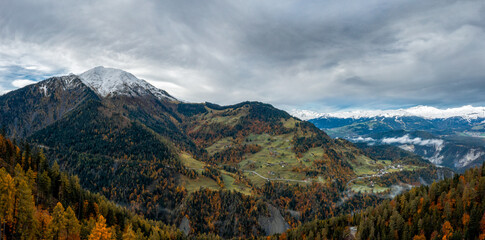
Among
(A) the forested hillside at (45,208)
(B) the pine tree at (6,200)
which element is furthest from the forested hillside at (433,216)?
(B) the pine tree at (6,200)

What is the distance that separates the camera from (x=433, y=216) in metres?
86.5

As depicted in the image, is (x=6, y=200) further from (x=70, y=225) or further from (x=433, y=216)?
(x=433, y=216)

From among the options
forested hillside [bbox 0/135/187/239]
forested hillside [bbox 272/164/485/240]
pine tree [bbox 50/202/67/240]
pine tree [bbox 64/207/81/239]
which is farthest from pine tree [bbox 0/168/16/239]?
forested hillside [bbox 272/164/485/240]

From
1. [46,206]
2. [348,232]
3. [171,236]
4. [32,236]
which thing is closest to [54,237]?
[32,236]

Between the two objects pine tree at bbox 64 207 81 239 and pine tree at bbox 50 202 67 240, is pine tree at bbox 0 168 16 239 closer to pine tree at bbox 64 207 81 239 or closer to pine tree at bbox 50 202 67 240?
pine tree at bbox 50 202 67 240

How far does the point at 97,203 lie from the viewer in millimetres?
111062

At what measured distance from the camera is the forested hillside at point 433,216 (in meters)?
77.5

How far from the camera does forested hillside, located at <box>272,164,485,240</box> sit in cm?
7750

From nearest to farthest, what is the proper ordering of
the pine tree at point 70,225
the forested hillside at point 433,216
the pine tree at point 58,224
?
the pine tree at point 58,224
the pine tree at point 70,225
the forested hillside at point 433,216

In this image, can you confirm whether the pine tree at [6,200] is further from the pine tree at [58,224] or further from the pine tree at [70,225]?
the pine tree at [70,225]

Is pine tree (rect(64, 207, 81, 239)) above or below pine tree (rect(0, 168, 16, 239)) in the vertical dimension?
below

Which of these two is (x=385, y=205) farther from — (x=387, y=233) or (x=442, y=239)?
(x=442, y=239)

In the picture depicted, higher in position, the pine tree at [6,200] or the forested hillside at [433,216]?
the pine tree at [6,200]

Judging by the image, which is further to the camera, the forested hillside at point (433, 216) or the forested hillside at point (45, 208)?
the forested hillside at point (433, 216)
